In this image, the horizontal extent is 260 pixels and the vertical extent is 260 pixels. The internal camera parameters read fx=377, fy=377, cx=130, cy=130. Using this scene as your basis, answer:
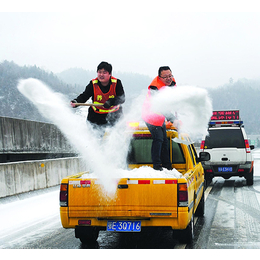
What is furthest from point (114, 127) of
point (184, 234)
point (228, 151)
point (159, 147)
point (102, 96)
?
point (228, 151)

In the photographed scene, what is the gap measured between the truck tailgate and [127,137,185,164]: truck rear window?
1908 mm

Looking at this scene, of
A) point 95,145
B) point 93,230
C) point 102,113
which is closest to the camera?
point 93,230

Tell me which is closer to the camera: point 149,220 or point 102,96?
point 149,220

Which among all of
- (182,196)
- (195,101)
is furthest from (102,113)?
(182,196)

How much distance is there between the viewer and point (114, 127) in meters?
6.54

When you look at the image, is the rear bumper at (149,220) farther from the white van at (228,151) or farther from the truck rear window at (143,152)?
the white van at (228,151)

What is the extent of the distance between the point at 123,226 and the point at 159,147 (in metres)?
1.56

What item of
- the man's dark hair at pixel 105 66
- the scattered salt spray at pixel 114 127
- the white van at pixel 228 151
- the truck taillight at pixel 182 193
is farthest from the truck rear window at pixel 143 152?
the white van at pixel 228 151

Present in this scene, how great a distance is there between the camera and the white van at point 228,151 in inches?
524

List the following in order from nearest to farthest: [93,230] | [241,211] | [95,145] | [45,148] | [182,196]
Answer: [182,196] < [93,230] < [95,145] < [241,211] < [45,148]

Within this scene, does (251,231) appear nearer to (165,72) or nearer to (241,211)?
(241,211)

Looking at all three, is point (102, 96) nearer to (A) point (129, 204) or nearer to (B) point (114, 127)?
(B) point (114, 127)

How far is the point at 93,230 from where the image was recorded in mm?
5480

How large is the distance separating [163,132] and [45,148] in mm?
7244
